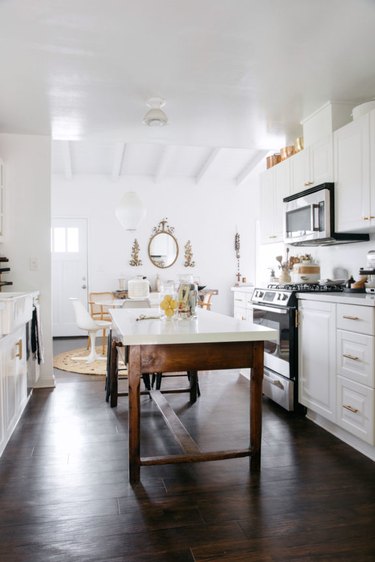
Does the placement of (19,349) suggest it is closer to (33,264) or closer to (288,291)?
(33,264)

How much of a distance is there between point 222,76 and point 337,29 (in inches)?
33.3

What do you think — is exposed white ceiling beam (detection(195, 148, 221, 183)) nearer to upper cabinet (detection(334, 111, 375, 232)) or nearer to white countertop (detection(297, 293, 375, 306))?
upper cabinet (detection(334, 111, 375, 232))

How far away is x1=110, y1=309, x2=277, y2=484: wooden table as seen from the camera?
6.63ft

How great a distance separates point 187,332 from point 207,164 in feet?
19.3

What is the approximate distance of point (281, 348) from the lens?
3.48 meters

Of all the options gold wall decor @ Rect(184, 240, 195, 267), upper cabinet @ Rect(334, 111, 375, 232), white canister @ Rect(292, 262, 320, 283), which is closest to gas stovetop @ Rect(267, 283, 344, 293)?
white canister @ Rect(292, 262, 320, 283)

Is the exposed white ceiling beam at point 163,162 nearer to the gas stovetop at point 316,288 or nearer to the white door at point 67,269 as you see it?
the white door at point 67,269

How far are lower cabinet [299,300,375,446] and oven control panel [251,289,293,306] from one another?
14 centimetres

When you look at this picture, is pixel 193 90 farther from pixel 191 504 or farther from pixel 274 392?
pixel 191 504

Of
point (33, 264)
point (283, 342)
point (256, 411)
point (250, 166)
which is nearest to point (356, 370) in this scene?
point (256, 411)

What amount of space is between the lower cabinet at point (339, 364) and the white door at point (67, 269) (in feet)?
17.3

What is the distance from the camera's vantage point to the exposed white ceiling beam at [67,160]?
648 cm

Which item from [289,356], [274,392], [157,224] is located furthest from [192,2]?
[157,224]

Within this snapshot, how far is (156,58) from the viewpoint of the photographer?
9.19 ft
